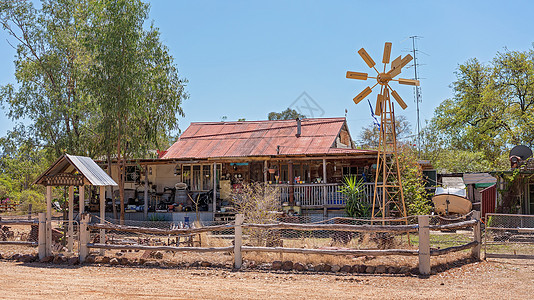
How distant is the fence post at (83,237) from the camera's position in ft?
38.5

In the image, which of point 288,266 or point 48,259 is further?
point 48,259

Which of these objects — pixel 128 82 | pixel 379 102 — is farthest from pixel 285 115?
pixel 379 102

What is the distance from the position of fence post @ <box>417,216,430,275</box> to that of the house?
31.9 feet

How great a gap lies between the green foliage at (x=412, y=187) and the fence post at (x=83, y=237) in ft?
36.5

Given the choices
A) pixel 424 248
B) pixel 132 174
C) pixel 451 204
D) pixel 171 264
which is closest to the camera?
pixel 424 248

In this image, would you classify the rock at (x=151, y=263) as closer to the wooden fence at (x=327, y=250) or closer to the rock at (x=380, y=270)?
the wooden fence at (x=327, y=250)

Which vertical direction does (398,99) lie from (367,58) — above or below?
below

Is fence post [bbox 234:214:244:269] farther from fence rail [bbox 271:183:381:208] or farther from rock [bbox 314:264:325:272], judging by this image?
fence rail [bbox 271:183:381:208]

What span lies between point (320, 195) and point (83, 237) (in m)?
10.7

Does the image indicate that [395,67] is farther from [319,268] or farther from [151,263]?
[151,263]

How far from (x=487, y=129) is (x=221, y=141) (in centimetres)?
2132

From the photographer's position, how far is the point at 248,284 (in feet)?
30.7

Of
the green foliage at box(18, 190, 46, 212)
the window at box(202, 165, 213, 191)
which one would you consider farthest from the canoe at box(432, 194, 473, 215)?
the green foliage at box(18, 190, 46, 212)

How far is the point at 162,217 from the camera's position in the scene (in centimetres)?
2205
